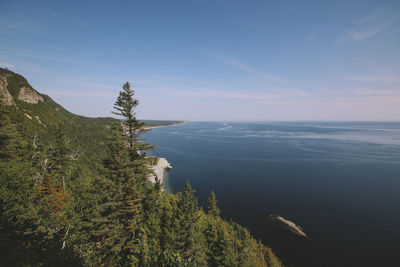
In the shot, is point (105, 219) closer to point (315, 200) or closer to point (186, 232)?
point (186, 232)

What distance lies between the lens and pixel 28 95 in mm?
97688

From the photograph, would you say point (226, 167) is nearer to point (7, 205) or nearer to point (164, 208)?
point (164, 208)

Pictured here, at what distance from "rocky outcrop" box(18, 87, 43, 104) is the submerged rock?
13649cm

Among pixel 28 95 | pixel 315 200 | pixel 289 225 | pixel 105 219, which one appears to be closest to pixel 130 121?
pixel 105 219

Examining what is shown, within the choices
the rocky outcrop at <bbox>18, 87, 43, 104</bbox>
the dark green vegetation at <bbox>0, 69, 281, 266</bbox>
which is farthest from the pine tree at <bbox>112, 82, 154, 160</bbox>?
the rocky outcrop at <bbox>18, 87, 43, 104</bbox>

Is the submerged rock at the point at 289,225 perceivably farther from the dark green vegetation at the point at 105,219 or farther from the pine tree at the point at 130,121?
the pine tree at the point at 130,121

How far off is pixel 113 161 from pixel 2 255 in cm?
752

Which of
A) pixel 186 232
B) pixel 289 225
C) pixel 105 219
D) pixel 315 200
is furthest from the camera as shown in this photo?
pixel 315 200

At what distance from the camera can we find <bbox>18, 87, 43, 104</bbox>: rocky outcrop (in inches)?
3630

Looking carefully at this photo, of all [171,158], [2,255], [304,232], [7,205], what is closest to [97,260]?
[2,255]

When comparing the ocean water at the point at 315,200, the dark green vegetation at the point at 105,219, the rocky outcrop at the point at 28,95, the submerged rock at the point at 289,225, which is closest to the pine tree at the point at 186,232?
the dark green vegetation at the point at 105,219

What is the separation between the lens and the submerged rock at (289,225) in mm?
34862

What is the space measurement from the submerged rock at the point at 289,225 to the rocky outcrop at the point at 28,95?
5374 inches

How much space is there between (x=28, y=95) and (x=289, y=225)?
147 m
